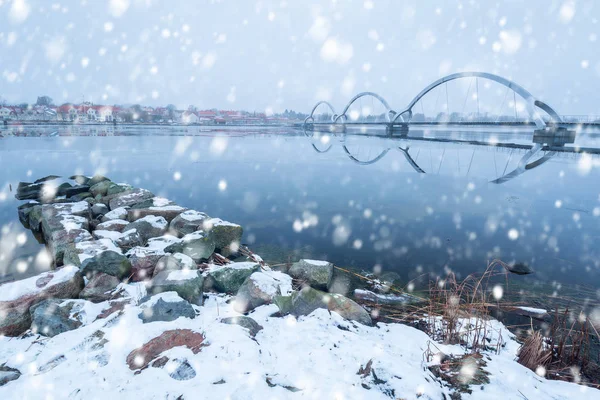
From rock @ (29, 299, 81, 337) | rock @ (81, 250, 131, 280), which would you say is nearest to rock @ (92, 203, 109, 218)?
rock @ (81, 250, 131, 280)

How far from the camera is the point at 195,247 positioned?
305 inches

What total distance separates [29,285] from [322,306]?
4881 millimetres

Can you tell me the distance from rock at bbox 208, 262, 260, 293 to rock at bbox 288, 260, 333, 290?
115 centimetres

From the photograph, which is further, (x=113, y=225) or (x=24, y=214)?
(x=24, y=214)

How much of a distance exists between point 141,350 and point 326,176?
742 inches

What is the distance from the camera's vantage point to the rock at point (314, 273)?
22.9 ft

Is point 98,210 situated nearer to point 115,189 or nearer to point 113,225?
point 115,189

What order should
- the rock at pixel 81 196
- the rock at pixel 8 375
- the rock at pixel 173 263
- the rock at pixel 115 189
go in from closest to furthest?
the rock at pixel 8 375, the rock at pixel 173 263, the rock at pixel 115 189, the rock at pixel 81 196

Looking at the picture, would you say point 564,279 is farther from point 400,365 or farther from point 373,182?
point 373,182

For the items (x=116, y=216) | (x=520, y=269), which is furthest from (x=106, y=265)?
(x=520, y=269)

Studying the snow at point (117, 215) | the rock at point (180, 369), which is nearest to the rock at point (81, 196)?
the snow at point (117, 215)

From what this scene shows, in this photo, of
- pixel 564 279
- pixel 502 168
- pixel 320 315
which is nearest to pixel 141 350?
pixel 320 315

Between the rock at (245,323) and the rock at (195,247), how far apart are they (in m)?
3.14

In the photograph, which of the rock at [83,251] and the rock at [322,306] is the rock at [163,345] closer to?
the rock at [322,306]
